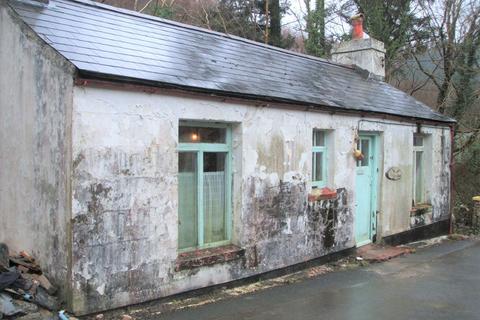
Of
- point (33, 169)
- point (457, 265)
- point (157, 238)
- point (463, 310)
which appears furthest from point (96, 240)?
→ point (457, 265)

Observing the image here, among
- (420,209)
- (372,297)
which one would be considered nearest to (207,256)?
(372,297)

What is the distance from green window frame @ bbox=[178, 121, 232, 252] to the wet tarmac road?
1.03 m

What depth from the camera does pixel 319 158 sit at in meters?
9.89

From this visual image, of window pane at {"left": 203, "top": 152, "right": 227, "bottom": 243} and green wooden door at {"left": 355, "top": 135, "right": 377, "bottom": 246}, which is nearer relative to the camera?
window pane at {"left": 203, "top": 152, "right": 227, "bottom": 243}

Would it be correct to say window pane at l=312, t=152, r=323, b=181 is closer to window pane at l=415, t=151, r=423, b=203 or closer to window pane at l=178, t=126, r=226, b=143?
window pane at l=178, t=126, r=226, b=143

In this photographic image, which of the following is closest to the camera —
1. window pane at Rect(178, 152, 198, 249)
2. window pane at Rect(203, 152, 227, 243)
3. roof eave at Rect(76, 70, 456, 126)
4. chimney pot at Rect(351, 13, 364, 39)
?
roof eave at Rect(76, 70, 456, 126)

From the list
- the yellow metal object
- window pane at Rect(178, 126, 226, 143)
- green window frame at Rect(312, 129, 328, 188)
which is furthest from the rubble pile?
the yellow metal object

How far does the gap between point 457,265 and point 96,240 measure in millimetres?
7693

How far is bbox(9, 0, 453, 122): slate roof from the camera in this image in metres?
6.43

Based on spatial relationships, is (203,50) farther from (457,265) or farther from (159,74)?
(457,265)

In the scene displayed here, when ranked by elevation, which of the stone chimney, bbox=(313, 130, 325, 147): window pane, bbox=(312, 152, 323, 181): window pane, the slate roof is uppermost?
the stone chimney

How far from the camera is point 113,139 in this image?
6.04 metres

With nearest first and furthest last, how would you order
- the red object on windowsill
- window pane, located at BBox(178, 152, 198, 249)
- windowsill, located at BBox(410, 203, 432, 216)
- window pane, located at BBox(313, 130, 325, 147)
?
window pane, located at BBox(178, 152, 198, 249) < the red object on windowsill < window pane, located at BBox(313, 130, 325, 147) < windowsill, located at BBox(410, 203, 432, 216)

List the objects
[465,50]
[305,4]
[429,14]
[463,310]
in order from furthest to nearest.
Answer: [305,4] → [429,14] → [465,50] → [463,310]
